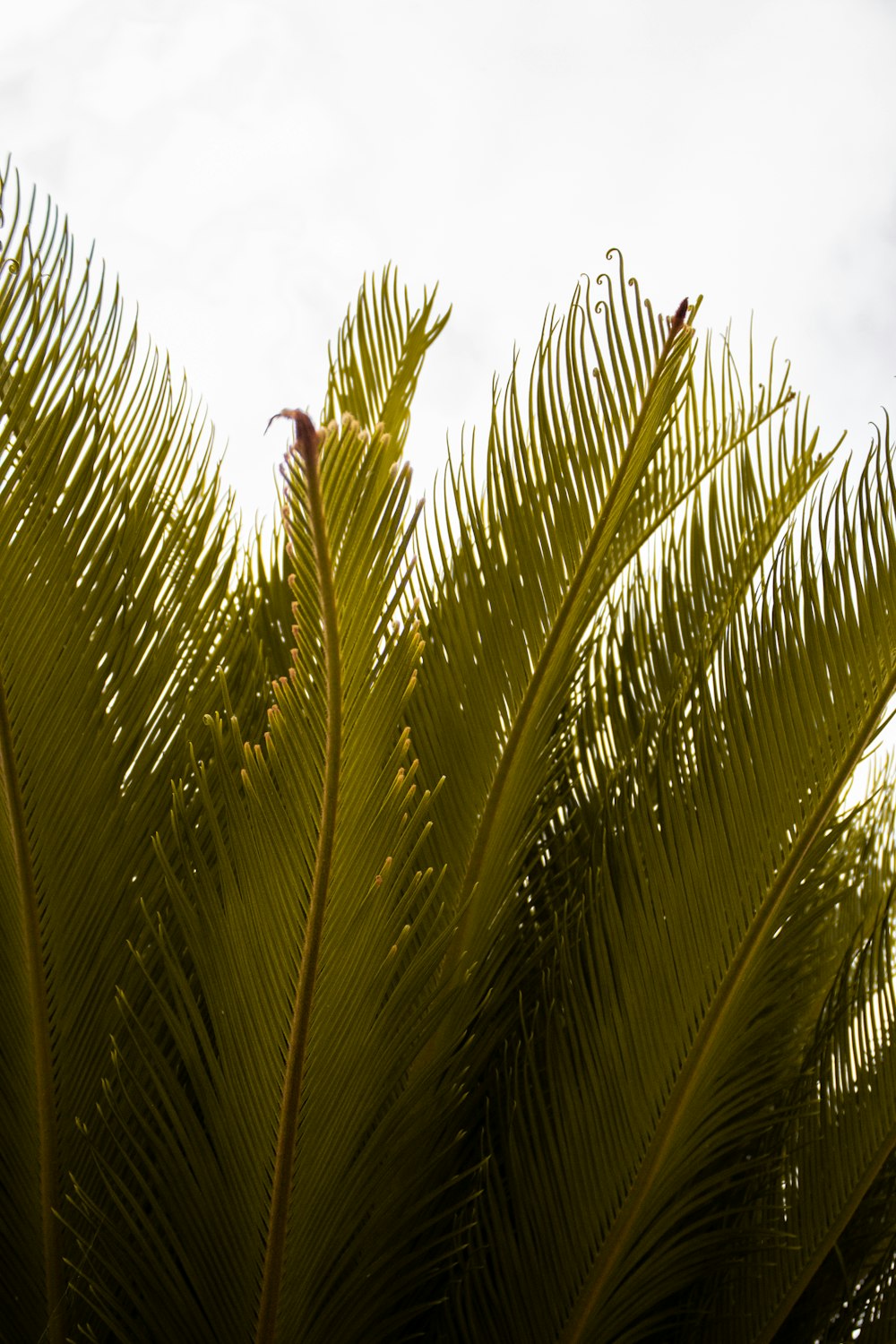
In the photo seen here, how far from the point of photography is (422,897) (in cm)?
152

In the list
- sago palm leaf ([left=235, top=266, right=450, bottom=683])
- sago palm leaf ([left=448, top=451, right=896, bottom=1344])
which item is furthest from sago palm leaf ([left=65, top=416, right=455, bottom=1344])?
sago palm leaf ([left=235, top=266, right=450, bottom=683])

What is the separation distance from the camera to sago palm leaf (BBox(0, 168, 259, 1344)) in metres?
1.28

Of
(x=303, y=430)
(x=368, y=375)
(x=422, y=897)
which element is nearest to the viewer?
(x=303, y=430)

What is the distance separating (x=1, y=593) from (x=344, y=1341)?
0.87 meters

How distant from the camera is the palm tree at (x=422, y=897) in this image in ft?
4.04

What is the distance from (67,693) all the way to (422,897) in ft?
1.60

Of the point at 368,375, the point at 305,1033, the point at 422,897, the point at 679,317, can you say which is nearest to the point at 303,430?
the point at 679,317

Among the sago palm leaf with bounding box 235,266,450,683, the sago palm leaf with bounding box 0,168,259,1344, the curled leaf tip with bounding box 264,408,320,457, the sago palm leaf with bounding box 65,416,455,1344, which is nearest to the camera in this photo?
the curled leaf tip with bounding box 264,408,320,457

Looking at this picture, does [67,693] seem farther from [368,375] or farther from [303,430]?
[368,375]

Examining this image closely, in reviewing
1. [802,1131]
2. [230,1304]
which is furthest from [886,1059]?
[230,1304]

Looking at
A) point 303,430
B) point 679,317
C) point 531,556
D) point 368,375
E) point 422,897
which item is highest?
point 368,375

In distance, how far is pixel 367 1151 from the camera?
49.9 inches

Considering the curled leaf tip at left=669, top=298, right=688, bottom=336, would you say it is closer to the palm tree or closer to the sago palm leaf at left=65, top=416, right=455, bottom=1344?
the palm tree

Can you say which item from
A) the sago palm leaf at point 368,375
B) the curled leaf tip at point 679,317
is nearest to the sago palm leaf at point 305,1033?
the curled leaf tip at point 679,317
